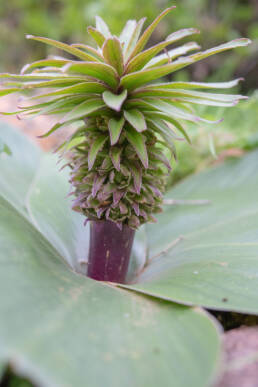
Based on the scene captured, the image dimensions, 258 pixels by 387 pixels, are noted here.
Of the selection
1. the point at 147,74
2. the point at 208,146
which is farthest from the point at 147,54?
the point at 208,146

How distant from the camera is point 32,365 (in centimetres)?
37

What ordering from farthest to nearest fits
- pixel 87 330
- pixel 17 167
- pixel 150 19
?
pixel 150 19
pixel 17 167
pixel 87 330

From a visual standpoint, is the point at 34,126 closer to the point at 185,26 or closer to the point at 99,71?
the point at 185,26

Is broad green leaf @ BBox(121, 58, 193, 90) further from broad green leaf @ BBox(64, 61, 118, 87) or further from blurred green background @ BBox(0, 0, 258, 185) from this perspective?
blurred green background @ BBox(0, 0, 258, 185)

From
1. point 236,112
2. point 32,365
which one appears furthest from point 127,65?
point 236,112

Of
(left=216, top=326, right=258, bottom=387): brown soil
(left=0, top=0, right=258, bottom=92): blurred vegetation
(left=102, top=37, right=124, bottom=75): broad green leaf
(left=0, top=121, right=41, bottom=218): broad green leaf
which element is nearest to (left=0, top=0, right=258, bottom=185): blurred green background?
(left=0, top=0, right=258, bottom=92): blurred vegetation

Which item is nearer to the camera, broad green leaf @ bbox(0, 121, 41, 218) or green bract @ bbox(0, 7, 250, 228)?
green bract @ bbox(0, 7, 250, 228)

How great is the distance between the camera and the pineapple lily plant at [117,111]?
0.68 meters

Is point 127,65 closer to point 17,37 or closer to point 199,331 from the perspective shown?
point 199,331

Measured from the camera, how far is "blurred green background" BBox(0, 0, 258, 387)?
5.70ft

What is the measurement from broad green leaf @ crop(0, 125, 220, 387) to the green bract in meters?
0.19

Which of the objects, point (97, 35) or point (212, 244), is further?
point (212, 244)

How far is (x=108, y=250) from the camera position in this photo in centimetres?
86

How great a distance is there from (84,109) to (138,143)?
12 centimetres
